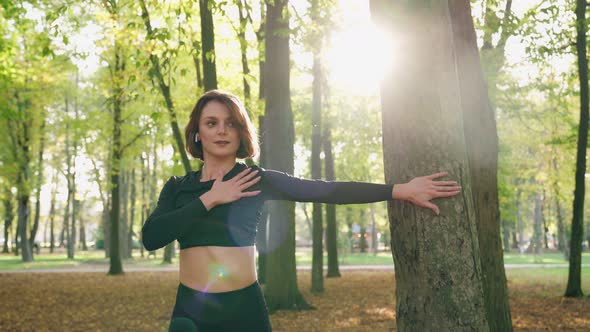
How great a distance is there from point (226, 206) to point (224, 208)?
15 millimetres

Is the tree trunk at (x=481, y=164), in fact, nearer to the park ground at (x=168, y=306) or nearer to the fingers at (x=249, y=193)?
the park ground at (x=168, y=306)

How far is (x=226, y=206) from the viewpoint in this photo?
2.79m

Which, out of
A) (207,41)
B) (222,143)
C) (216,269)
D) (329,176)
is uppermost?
(207,41)

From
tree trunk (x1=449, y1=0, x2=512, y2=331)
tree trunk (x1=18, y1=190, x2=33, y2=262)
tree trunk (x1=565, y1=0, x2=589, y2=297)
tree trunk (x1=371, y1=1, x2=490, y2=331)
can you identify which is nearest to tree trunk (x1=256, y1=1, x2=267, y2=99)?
tree trunk (x1=449, y1=0, x2=512, y2=331)

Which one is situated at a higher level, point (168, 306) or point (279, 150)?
point (279, 150)

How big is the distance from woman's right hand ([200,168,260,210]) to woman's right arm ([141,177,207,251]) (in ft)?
0.15

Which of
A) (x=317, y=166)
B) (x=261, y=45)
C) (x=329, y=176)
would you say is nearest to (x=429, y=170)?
(x=261, y=45)

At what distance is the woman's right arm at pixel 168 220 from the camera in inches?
106

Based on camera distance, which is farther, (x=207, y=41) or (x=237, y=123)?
(x=207, y=41)

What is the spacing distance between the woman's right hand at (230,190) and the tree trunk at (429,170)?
34.6 inches

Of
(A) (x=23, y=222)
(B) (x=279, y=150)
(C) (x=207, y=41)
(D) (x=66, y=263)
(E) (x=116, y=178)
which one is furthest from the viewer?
(D) (x=66, y=263)

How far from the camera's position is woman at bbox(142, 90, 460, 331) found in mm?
2725

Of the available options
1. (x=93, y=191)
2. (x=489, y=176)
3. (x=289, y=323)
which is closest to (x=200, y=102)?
(x=489, y=176)

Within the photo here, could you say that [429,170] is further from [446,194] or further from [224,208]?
[224,208]
